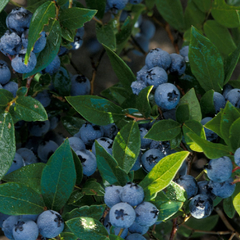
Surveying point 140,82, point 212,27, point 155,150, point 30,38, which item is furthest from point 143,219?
point 212,27

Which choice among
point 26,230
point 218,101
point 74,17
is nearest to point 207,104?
point 218,101

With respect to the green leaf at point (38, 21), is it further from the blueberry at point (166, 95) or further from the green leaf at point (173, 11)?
the green leaf at point (173, 11)

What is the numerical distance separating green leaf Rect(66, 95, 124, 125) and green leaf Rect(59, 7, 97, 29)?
0.58ft

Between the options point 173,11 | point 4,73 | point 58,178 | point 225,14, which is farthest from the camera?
point 173,11

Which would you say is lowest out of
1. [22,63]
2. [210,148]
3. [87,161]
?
[87,161]

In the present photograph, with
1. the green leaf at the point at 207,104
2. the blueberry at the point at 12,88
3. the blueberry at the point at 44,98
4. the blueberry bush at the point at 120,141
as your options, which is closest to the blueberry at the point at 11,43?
the blueberry bush at the point at 120,141

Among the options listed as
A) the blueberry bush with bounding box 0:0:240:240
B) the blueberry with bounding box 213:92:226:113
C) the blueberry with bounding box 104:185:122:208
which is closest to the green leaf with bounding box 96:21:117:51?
the blueberry bush with bounding box 0:0:240:240

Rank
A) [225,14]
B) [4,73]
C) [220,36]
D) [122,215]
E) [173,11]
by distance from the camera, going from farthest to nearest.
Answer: [173,11], [220,36], [225,14], [4,73], [122,215]

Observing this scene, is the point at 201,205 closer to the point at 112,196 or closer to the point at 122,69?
the point at 112,196

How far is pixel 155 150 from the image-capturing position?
2.49ft

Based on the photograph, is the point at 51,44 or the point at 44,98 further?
the point at 44,98

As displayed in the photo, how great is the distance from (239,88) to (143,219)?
40 centimetres

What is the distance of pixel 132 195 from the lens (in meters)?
0.62

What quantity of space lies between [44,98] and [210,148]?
0.53 metres
